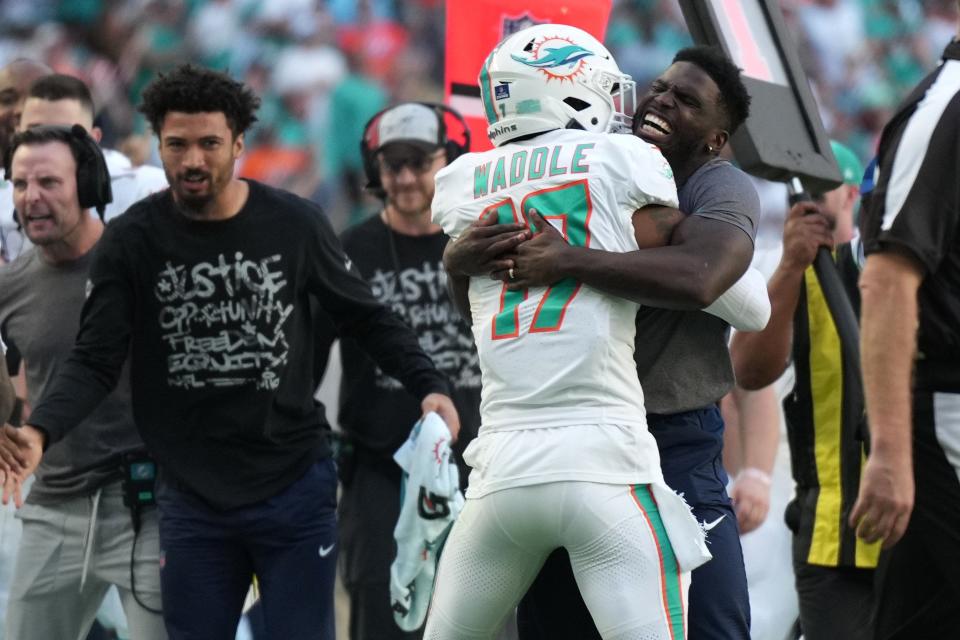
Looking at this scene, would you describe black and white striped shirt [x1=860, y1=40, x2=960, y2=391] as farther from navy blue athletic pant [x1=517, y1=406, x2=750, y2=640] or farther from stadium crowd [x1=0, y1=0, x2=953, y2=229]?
A: stadium crowd [x1=0, y1=0, x2=953, y2=229]

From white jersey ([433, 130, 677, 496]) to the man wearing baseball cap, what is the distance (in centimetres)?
126

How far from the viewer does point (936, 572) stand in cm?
369

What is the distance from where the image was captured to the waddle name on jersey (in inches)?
142

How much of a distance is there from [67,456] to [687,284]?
2683mm

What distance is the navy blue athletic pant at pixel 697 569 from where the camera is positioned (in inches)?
149

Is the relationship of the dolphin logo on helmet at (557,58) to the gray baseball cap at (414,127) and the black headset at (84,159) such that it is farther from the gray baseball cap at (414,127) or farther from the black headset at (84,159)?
the gray baseball cap at (414,127)

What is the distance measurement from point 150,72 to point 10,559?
6583mm

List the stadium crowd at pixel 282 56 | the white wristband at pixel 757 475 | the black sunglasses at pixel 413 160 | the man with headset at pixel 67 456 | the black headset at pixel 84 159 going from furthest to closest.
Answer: the stadium crowd at pixel 282 56 < the black sunglasses at pixel 413 160 < the white wristband at pixel 757 475 < the black headset at pixel 84 159 < the man with headset at pixel 67 456

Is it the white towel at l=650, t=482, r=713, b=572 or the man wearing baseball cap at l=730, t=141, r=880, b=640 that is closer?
the white towel at l=650, t=482, r=713, b=572

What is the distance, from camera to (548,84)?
3.72 metres

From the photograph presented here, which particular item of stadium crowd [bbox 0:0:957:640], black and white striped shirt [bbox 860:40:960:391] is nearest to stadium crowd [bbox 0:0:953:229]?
stadium crowd [bbox 0:0:957:640]

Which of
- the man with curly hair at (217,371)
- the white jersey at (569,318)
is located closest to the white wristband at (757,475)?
the man with curly hair at (217,371)

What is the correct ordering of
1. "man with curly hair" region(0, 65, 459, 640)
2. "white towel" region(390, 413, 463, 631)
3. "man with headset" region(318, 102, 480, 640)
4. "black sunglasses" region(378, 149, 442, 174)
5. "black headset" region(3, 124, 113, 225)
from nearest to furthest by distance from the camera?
1. "man with curly hair" region(0, 65, 459, 640)
2. "white towel" region(390, 413, 463, 631)
3. "black headset" region(3, 124, 113, 225)
4. "man with headset" region(318, 102, 480, 640)
5. "black sunglasses" region(378, 149, 442, 174)

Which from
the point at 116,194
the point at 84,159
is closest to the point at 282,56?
the point at 116,194
